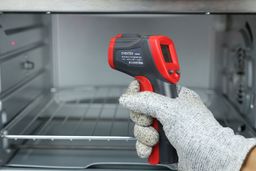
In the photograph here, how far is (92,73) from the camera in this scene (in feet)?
5.53

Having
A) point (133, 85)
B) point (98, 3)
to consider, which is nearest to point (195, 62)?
point (133, 85)

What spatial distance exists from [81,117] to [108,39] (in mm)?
374

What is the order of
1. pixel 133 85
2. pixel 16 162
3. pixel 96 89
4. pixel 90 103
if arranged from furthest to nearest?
pixel 96 89 → pixel 90 103 → pixel 16 162 → pixel 133 85

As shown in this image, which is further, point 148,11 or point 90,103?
point 90,103

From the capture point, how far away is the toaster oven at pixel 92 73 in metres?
0.91

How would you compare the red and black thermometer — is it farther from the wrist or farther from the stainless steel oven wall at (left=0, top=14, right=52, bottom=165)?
the stainless steel oven wall at (left=0, top=14, right=52, bottom=165)

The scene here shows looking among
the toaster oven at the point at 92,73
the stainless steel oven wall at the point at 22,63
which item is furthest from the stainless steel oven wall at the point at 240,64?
the stainless steel oven wall at the point at 22,63

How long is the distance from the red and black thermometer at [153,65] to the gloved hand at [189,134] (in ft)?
0.09

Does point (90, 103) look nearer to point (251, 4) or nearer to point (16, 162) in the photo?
point (16, 162)

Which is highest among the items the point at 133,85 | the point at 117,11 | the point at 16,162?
the point at 117,11

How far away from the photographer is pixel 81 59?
166 cm

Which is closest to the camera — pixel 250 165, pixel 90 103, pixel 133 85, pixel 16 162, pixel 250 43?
pixel 250 165

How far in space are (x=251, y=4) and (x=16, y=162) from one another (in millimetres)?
757

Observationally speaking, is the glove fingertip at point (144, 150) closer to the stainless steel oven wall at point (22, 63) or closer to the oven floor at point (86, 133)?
the oven floor at point (86, 133)
